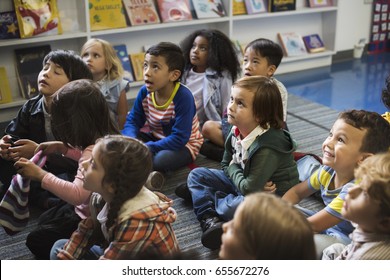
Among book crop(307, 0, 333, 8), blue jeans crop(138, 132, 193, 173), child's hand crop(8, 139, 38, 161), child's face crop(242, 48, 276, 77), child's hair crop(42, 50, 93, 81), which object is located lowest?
blue jeans crop(138, 132, 193, 173)

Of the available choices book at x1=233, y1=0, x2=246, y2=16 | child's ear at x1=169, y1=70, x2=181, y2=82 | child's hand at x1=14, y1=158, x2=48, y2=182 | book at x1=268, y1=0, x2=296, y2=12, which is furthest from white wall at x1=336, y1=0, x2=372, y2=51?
child's hand at x1=14, y1=158, x2=48, y2=182

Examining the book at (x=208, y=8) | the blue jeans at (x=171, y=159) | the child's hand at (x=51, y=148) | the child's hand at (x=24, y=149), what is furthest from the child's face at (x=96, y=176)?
the book at (x=208, y=8)

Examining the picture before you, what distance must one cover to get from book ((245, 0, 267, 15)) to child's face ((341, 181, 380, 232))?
2.96 meters

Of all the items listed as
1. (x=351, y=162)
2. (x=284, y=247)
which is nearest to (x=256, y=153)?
(x=351, y=162)

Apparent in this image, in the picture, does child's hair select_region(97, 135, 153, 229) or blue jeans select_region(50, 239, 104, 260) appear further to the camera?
blue jeans select_region(50, 239, 104, 260)

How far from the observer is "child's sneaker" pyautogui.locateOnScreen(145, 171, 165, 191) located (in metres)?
2.05

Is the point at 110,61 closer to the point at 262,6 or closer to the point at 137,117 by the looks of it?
the point at 137,117

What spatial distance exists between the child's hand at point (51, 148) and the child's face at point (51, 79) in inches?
12.8

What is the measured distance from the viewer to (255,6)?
12.9ft

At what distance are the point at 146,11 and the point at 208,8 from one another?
0.48 m

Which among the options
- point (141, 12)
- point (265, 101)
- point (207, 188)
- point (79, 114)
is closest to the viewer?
point (79, 114)

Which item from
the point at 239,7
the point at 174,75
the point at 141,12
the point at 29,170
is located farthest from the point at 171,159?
the point at 239,7

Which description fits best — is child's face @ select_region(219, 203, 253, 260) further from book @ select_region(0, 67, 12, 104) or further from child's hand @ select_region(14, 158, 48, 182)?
book @ select_region(0, 67, 12, 104)

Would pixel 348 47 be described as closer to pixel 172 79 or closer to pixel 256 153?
pixel 172 79
